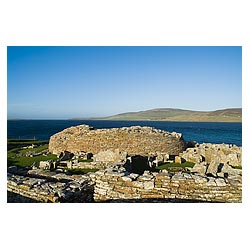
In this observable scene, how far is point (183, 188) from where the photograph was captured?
573 cm

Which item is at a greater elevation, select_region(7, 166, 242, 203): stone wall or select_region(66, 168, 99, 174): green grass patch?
select_region(7, 166, 242, 203): stone wall

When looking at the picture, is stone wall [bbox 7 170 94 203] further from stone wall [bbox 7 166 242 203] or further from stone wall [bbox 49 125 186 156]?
stone wall [bbox 49 125 186 156]

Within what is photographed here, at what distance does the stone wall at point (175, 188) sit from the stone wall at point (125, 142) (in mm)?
7288

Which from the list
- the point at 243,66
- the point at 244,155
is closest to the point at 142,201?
the point at 244,155

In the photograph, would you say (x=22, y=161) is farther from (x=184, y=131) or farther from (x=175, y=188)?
(x=184, y=131)

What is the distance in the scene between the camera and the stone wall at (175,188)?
5.61 metres

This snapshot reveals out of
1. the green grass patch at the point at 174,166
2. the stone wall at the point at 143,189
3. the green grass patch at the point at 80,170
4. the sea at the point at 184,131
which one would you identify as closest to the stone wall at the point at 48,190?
the stone wall at the point at 143,189

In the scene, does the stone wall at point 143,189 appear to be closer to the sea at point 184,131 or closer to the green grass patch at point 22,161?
the green grass patch at point 22,161

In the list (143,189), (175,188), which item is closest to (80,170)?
(143,189)

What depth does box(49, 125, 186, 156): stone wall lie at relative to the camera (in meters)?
13.6

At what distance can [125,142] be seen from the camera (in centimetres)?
1375

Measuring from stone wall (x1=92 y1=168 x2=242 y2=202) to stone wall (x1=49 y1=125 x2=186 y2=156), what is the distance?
7.29 metres

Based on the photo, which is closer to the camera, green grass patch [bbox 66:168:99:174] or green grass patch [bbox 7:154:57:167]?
green grass patch [bbox 66:168:99:174]

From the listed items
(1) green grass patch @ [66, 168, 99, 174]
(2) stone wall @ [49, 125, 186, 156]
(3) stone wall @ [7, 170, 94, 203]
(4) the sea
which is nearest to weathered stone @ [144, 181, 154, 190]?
(3) stone wall @ [7, 170, 94, 203]
